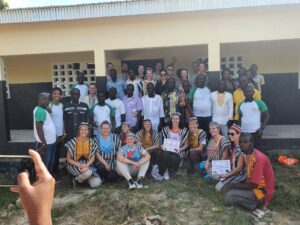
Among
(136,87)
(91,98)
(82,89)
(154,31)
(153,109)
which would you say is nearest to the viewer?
(153,109)

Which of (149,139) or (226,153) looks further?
(149,139)

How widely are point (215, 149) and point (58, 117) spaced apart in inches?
107

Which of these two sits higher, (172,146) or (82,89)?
(82,89)

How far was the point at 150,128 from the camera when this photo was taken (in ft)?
20.0

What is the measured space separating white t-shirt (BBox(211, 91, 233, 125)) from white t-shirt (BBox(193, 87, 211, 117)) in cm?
9

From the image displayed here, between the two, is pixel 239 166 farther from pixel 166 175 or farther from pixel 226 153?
pixel 166 175

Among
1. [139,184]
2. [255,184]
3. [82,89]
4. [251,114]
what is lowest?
[139,184]

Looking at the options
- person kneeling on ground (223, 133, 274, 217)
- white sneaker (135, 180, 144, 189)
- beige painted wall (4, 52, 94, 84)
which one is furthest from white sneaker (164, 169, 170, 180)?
beige painted wall (4, 52, 94, 84)

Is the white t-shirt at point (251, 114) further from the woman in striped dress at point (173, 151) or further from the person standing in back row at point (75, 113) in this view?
the person standing in back row at point (75, 113)

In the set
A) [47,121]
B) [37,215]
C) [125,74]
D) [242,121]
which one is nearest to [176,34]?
[125,74]

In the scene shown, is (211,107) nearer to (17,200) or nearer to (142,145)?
(142,145)

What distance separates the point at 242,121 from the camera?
603 cm

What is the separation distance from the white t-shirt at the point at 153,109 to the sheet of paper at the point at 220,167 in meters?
1.56

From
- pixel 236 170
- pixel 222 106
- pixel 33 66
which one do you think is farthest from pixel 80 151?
pixel 33 66
